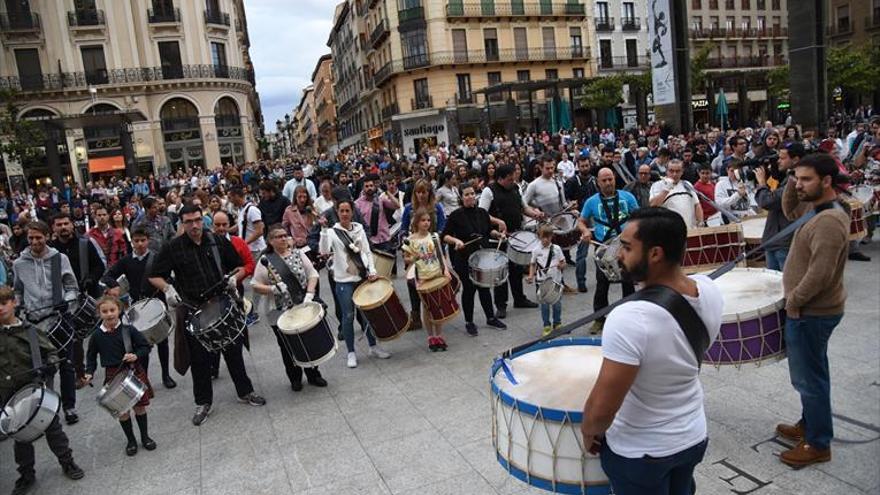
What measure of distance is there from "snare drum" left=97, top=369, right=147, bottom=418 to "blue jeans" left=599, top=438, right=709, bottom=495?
4.13 m

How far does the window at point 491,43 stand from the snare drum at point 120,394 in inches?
1709

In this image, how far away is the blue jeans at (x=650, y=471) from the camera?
7.54 feet

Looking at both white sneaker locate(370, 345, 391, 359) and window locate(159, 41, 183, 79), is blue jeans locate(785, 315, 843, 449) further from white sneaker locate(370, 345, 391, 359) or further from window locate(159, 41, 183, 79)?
window locate(159, 41, 183, 79)

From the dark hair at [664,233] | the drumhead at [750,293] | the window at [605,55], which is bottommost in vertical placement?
the drumhead at [750,293]

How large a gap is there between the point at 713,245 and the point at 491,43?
1682 inches

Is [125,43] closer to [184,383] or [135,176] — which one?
[135,176]

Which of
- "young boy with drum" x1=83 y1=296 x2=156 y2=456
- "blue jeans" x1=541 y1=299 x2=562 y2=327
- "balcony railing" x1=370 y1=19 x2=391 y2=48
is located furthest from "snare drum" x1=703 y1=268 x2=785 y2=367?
"balcony railing" x1=370 y1=19 x2=391 y2=48

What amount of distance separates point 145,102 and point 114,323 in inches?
1534

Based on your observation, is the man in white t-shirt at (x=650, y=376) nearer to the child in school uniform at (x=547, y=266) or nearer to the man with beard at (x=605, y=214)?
the child in school uniform at (x=547, y=266)

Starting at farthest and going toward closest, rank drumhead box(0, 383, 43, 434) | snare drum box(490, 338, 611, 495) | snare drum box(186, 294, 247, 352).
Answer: snare drum box(186, 294, 247, 352)
drumhead box(0, 383, 43, 434)
snare drum box(490, 338, 611, 495)

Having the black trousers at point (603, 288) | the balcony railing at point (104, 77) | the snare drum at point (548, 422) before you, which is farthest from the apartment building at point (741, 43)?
the snare drum at point (548, 422)

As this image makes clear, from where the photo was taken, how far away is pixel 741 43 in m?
56.2

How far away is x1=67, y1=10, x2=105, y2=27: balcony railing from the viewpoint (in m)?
37.8

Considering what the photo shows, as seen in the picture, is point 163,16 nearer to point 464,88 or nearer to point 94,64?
point 94,64
